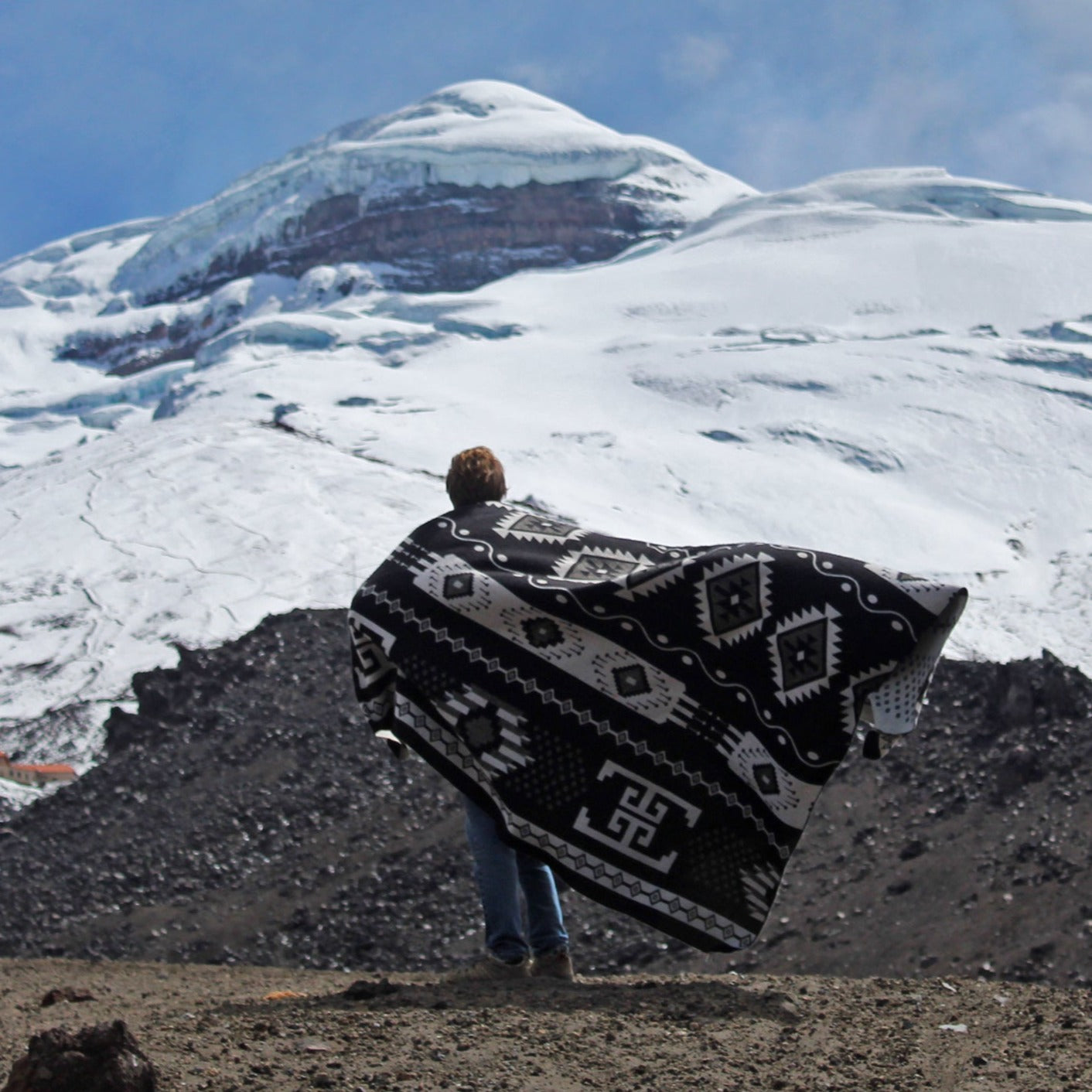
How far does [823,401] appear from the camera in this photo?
78.1 ft

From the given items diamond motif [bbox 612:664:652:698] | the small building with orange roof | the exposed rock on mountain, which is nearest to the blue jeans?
diamond motif [bbox 612:664:652:698]

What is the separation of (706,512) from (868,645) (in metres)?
14.3

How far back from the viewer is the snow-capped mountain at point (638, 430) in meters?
14.0

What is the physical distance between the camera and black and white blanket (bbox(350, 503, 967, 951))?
3.44 m

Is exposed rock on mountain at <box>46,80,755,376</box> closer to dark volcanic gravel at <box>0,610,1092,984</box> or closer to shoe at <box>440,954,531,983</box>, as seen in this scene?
dark volcanic gravel at <box>0,610,1092,984</box>

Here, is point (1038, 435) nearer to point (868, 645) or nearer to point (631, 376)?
point (631, 376)

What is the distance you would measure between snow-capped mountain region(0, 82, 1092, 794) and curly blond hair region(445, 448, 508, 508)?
24.5ft

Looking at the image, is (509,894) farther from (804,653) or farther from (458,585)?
(804,653)

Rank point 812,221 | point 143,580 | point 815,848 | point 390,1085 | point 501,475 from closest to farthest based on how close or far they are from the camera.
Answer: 1. point 390,1085
2. point 501,475
3. point 815,848
4. point 143,580
5. point 812,221

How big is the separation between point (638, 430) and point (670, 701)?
61.9 feet

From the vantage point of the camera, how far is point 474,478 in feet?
12.3

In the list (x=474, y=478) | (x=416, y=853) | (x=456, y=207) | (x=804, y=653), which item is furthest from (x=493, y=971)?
(x=456, y=207)

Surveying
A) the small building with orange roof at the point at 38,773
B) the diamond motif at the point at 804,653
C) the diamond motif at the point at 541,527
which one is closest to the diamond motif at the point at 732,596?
the diamond motif at the point at 804,653

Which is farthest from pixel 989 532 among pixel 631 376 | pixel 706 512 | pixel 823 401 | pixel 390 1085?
pixel 390 1085
